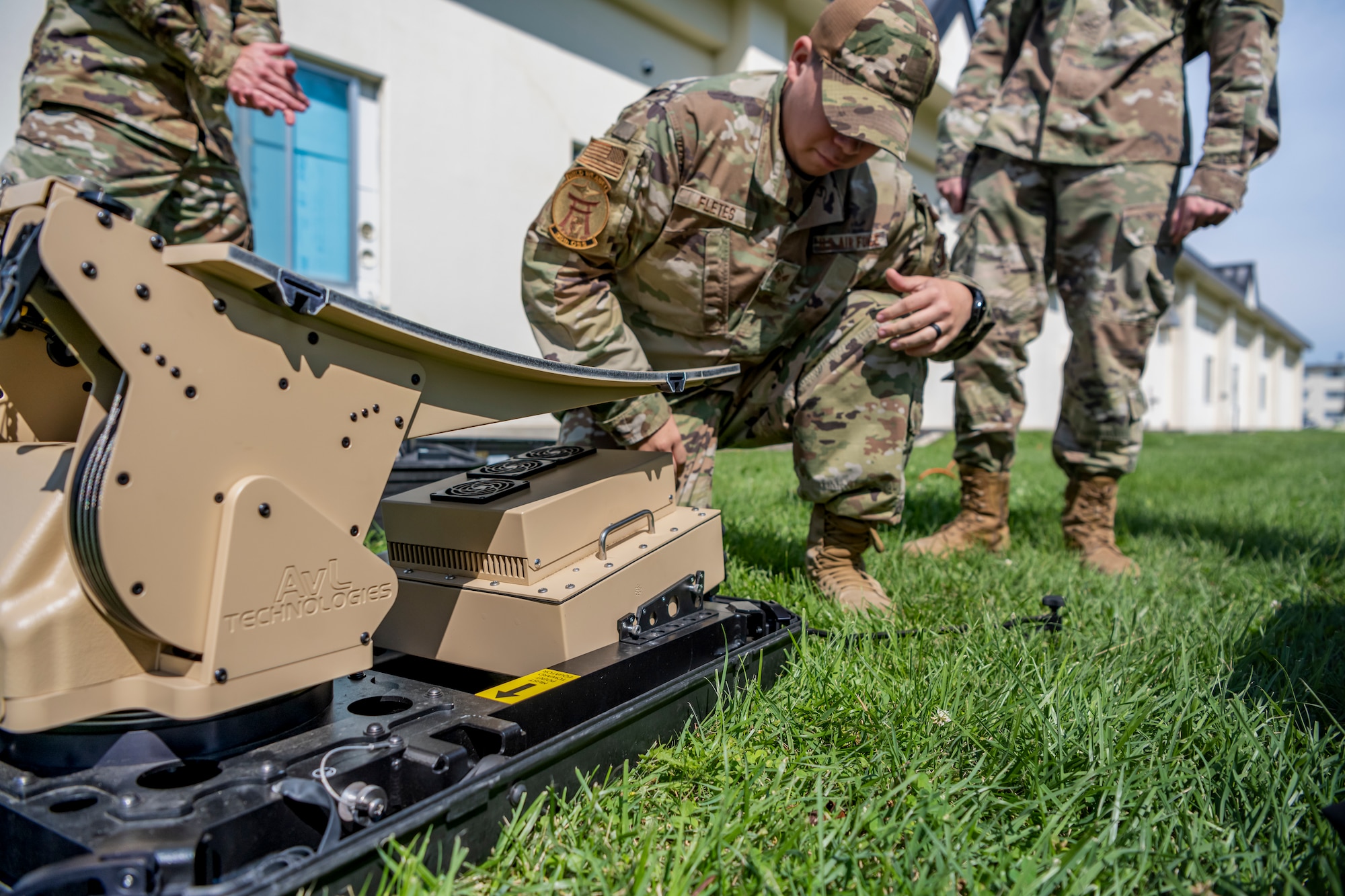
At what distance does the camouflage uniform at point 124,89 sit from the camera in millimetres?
2371

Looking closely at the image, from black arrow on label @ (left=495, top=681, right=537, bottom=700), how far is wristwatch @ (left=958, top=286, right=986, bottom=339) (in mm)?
1626

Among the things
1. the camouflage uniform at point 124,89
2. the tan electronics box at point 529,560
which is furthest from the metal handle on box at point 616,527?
the camouflage uniform at point 124,89

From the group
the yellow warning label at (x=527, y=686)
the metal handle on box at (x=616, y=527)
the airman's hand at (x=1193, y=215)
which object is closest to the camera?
the yellow warning label at (x=527, y=686)

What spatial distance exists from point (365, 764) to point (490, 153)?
6.31m

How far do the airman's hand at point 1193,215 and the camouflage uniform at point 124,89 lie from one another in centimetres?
306

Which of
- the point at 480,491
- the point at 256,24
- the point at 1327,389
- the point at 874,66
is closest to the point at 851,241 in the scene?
the point at 874,66

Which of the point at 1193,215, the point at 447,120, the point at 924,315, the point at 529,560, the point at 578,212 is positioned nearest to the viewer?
the point at 529,560

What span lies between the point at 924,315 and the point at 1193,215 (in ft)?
4.84

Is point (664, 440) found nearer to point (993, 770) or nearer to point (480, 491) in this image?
point (480, 491)

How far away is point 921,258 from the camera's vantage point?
2.51m

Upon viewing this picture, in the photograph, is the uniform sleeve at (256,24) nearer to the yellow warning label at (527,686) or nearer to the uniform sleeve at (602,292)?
the uniform sleeve at (602,292)

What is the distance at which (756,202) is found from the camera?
2.21 metres

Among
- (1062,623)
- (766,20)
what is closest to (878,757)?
(1062,623)

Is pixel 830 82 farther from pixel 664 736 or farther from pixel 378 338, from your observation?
pixel 664 736
